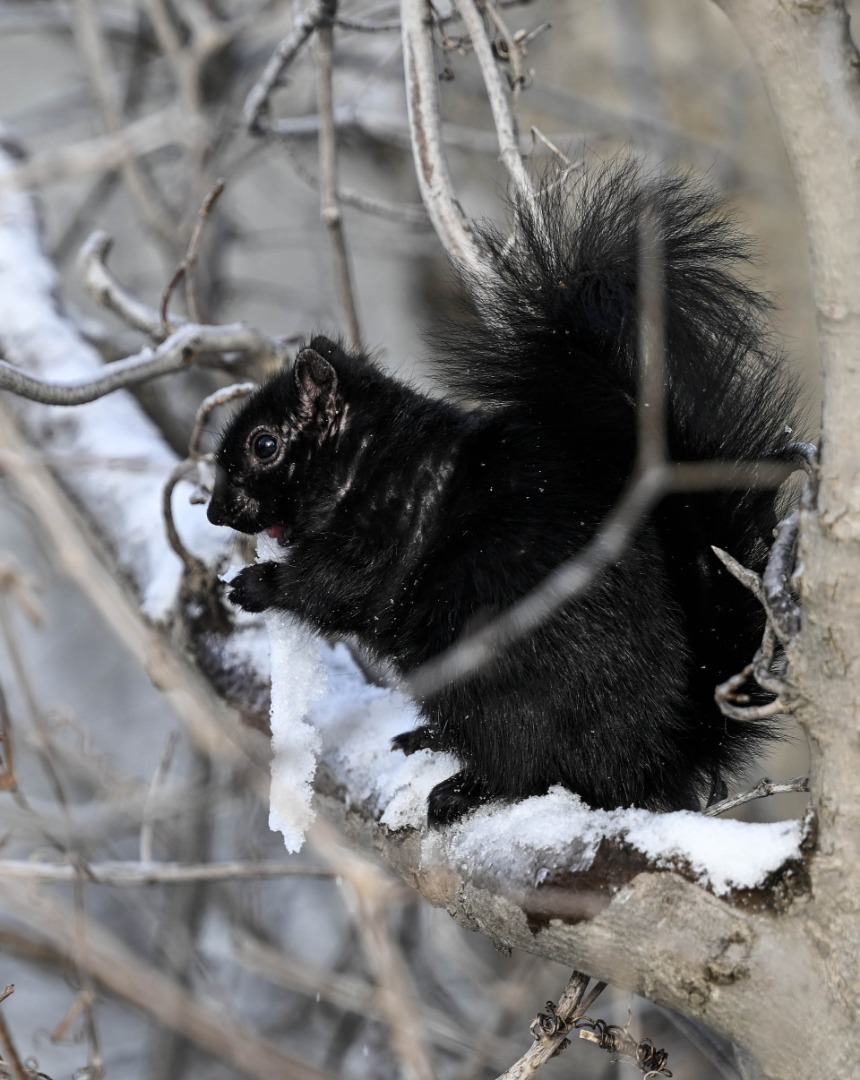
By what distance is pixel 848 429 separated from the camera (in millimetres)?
1000

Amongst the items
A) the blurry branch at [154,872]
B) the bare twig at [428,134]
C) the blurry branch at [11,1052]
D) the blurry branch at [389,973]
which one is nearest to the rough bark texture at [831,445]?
the blurry branch at [389,973]

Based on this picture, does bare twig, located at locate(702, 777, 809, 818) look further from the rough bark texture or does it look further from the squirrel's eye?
the squirrel's eye

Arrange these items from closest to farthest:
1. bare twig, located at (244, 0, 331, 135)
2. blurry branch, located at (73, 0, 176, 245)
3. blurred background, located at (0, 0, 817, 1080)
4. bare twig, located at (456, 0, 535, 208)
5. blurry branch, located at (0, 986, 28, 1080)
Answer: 1. blurry branch, located at (0, 986, 28, 1080)
2. bare twig, located at (456, 0, 535, 208)
3. bare twig, located at (244, 0, 331, 135)
4. blurred background, located at (0, 0, 817, 1080)
5. blurry branch, located at (73, 0, 176, 245)

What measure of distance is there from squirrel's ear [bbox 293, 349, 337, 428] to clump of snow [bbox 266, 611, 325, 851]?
0.34 m

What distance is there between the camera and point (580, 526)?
1.67 meters

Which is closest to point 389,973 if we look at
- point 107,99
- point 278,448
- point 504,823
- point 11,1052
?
point 11,1052

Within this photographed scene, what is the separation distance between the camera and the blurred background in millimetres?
2641

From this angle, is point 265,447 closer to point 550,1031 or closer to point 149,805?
point 149,805

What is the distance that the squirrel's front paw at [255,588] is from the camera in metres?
1.91

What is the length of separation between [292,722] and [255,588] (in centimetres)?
28

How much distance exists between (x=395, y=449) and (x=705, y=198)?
608mm

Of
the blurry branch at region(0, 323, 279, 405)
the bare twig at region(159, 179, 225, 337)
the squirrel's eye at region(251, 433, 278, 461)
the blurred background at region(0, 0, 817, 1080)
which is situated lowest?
the blurred background at region(0, 0, 817, 1080)

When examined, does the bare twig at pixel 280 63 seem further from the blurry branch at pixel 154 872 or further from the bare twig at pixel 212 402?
the blurry branch at pixel 154 872

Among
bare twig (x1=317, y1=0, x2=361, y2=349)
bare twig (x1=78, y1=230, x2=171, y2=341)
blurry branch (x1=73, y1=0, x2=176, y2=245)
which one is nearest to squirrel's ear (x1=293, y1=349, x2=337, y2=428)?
bare twig (x1=317, y1=0, x2=361, y2=349)
